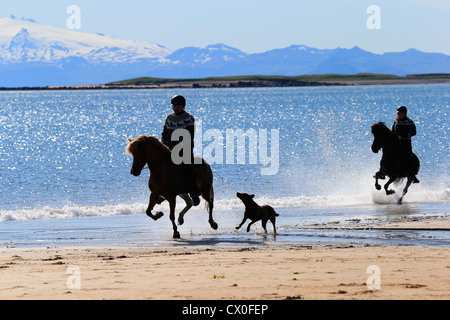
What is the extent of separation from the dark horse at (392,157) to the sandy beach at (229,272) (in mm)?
8831

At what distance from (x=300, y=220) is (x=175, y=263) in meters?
7.86

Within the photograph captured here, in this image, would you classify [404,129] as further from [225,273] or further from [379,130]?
[225,273]

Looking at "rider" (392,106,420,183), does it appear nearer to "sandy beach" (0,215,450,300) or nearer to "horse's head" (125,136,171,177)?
"horse's head" (125,136,171,177)

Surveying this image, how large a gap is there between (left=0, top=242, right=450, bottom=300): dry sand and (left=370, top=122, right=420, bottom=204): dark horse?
9176 millimetres

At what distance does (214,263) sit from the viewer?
12281 mm

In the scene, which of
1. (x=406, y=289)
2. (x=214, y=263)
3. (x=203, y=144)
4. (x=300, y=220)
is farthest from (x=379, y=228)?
(x=203, y=144)

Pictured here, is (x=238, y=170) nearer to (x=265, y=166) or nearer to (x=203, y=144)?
(x=265, y=166)

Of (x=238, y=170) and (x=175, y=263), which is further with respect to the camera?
(x=238, y=170)

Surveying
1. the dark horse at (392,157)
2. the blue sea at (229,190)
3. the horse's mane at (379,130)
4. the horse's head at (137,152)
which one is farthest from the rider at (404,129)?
the horse's head at (137,152)

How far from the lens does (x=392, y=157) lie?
23203 millimetres

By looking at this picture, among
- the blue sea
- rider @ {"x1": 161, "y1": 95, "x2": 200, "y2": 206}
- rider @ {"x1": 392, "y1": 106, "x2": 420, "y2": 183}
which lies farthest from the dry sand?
rider @ {"x1": 392, "y1": 106, "x2": 420, "y2": 183}

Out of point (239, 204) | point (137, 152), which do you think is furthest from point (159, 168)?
point (239, 204)

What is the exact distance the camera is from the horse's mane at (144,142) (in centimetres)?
1606
